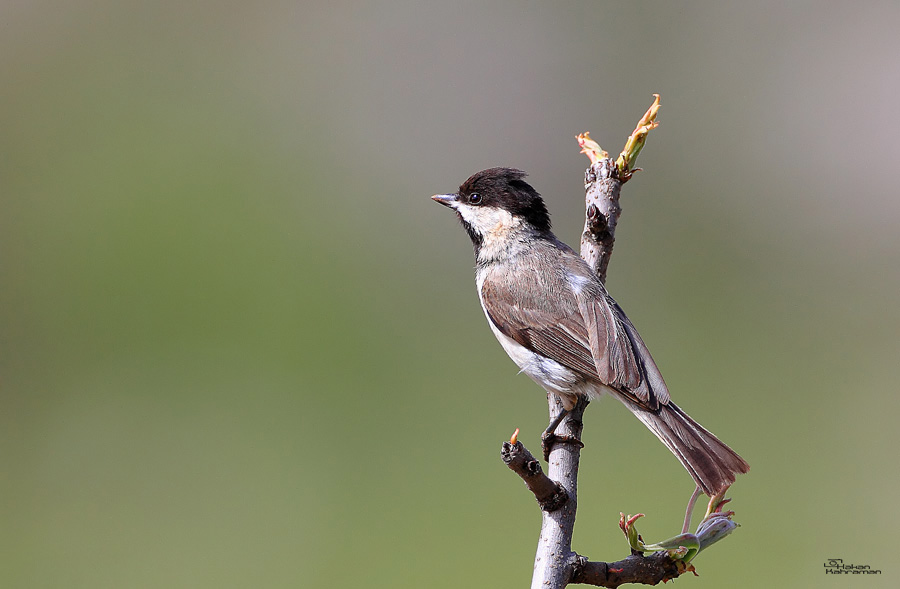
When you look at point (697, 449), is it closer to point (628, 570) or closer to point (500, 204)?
point (628, 570)

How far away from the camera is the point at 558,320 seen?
14.2 ft

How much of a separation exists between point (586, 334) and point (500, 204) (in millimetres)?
965

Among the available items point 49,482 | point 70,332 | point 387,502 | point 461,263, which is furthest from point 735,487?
point 70,332

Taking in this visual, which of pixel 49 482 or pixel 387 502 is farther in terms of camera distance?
pixel 49 482

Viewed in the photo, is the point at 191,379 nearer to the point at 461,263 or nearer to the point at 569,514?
the point at 461,263

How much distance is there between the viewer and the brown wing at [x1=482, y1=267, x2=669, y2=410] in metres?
3.97

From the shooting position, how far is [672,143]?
11.4 m

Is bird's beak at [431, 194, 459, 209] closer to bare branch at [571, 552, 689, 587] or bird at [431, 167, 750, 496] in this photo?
bird at [431, 167, 750, 496]

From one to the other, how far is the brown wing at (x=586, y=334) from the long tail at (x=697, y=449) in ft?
0.27

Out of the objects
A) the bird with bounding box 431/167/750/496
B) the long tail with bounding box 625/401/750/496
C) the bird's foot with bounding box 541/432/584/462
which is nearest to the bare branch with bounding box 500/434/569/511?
the long tail with bounding box 625/401/750/496

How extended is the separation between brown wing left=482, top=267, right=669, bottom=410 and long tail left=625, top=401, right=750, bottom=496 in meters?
0.08

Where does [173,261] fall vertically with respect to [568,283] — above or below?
above

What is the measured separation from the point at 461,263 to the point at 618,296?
212 centimetres

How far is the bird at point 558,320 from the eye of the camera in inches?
153
